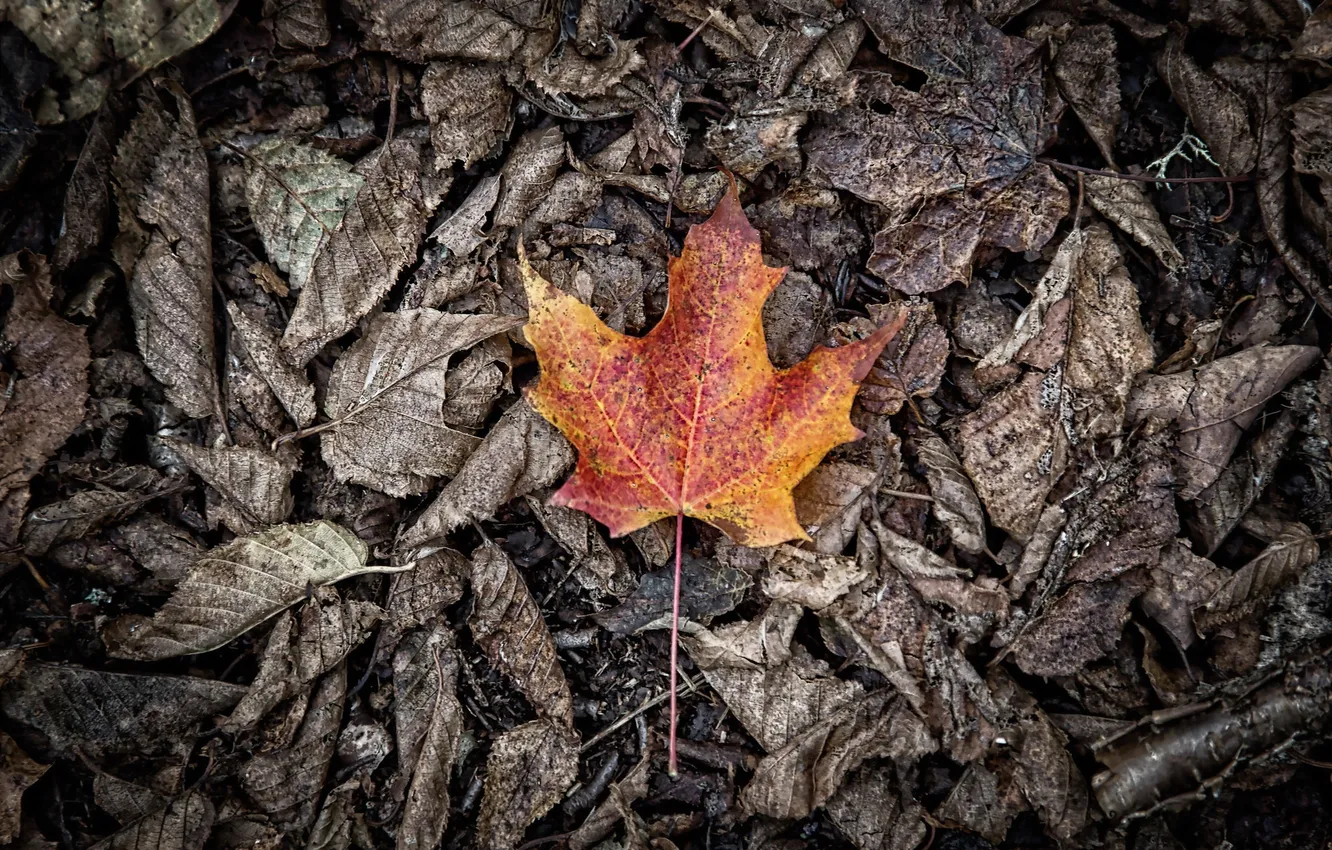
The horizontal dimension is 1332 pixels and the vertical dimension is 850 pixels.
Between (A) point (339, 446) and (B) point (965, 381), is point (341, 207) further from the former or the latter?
(B) point (965, 381)

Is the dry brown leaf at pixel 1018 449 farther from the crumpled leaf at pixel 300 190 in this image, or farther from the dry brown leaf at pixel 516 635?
the crumpled leaf at pixel 300 190

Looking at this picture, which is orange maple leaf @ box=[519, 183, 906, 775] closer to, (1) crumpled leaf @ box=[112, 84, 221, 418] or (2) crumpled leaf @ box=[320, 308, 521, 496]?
(2) crumpled leaf @ box=[320, 308, 521, 496]

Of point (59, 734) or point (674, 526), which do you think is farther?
point (674, 526)

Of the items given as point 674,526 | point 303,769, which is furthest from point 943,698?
point 303,769

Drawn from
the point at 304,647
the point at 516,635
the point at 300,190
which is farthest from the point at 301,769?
the point at 300,190

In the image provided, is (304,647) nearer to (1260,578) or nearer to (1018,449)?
(1018,449)

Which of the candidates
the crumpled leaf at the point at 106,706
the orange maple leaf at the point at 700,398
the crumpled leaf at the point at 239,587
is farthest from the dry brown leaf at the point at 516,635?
the crumpled leaf at the point at 106,706

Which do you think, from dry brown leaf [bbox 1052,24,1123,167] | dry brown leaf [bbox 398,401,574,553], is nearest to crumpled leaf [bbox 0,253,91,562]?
dry brown leaf [bbox 398,401,574,553]
